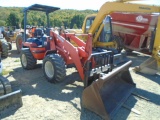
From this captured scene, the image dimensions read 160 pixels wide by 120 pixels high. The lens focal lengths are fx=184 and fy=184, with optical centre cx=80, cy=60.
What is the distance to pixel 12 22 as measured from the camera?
1682 inches

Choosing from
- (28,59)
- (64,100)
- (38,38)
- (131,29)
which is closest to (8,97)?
(64,100)

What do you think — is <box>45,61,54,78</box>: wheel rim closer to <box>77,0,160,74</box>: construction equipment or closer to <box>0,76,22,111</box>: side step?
<box>0,76,22,111</box>: side step

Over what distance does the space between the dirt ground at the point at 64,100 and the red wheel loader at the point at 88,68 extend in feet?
0.72

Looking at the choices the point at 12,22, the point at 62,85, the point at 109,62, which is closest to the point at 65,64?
the point at 62,85

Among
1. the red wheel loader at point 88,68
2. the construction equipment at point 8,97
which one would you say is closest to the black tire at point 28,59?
the red wheel loader at point 88,68

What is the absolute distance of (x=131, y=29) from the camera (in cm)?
957

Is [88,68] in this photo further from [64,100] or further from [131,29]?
[131,29]

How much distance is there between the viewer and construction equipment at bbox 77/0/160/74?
18.7 feet

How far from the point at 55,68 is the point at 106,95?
1611 millimetres

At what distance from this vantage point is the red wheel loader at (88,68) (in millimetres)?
3596

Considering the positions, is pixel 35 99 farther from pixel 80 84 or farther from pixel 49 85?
pixel 80 84

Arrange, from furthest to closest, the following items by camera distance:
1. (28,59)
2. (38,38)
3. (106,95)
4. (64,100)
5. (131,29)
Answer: (131,29) → (38,38) → (28,59) → (64,100) → (106,95)

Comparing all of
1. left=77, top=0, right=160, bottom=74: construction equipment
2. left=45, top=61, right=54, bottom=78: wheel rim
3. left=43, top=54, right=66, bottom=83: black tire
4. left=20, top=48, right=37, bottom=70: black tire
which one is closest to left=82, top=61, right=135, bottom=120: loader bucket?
left=43, top=54, right=66, bottom=83: black tire

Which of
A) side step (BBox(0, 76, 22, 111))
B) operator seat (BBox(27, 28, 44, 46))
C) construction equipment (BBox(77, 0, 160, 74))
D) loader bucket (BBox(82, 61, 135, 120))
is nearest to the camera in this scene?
loader bucket (BBox(82, 61, 135, 120))
